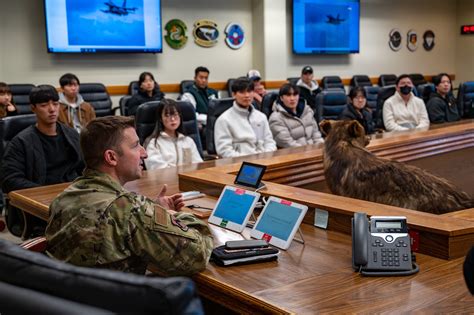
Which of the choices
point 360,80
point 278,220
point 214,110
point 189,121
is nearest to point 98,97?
point 214,110

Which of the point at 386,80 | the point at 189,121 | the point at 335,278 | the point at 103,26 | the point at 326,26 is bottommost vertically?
the point at 335,278

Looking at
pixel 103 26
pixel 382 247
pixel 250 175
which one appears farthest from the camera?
pixel 103 26

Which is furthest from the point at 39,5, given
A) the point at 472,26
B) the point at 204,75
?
the point at 472,26

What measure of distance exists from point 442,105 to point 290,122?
2.59 metres

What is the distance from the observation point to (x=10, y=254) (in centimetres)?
98

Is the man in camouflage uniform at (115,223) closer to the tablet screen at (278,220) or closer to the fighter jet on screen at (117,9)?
the tablet screen at (278,220)

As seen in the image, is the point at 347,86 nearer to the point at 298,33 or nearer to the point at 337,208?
the point at 298,33

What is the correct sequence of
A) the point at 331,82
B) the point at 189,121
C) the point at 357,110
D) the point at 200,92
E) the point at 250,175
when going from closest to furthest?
1. the point at 250,175
2. the point at 189,121
3. the point at 357,110
4. the point at 200,92
5. the point at 331,82

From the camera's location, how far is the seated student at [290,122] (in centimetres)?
520

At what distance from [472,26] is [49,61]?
29.6ft

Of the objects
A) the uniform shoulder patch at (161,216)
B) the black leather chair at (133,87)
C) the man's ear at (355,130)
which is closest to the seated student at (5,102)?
the black leather chair at (133,87)

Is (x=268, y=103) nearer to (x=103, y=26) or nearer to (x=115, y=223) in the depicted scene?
(x=103, y=26)

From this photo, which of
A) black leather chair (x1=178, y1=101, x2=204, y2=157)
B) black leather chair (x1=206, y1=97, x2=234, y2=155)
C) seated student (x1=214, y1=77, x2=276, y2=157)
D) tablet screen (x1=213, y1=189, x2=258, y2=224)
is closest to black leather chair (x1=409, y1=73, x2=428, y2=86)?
black leather chair (x1=206, y1=97, x2=234, y2=155)

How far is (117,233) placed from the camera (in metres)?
1.67
